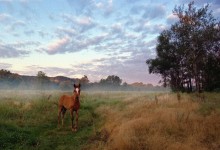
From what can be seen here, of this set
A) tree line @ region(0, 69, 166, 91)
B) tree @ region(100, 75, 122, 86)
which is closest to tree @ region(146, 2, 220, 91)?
tree line @ region(0, 69, 166, 91)

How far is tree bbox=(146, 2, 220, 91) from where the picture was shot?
137ft

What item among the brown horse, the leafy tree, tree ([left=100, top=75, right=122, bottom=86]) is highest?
tree ([left=100, top=75, right=122, bottom=86])

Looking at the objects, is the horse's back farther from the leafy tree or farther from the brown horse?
the leafy tree

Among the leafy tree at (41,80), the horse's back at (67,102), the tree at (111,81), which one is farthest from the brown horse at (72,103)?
the tree at (111,81)

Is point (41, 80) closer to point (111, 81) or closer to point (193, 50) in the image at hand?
point (193, 50)

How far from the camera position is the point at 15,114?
21.3 metres

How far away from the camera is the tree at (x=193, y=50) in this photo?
137ft

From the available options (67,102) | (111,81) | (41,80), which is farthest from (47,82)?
(111,81)

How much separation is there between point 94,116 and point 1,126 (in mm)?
8559

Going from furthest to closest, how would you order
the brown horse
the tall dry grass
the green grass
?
the brown horse → the green grass → the tall dry grass

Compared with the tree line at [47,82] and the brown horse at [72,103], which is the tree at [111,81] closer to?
Answer: the tree line at [47,82]

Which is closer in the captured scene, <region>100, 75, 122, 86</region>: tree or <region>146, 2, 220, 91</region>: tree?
<region>146, 2, 220, 91</region>: tree

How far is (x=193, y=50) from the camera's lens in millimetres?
Result: 42469

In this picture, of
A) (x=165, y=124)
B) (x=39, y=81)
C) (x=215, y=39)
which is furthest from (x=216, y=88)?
(x=165, y=124)
